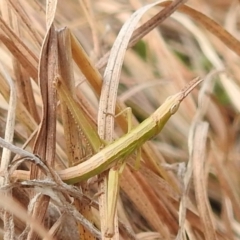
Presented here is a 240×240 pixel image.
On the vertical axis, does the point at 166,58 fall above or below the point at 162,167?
above

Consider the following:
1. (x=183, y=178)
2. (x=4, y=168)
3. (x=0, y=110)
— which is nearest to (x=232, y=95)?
(x=183, y=178)

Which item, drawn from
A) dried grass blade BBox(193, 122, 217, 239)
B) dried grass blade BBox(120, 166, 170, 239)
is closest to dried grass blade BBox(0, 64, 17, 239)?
dried grass blade BBox(120, 166, 170, 239)

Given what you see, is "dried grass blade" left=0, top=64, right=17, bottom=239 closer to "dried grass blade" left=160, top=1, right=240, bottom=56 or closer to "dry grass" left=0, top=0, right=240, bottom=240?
"dry grass" left=0, top=0, right=240, bottom=240

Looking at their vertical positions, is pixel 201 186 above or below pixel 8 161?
below

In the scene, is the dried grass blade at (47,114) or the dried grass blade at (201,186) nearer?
the dried grass blade at (47,114)

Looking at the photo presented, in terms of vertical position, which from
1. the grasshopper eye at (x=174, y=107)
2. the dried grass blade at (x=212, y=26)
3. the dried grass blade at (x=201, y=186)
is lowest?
the dried grass blade at (x=201, y=186)

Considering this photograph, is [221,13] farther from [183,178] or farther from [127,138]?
[127,138]

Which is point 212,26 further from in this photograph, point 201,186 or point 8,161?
point 8,161

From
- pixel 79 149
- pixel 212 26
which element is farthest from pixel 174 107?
pixel 212 26

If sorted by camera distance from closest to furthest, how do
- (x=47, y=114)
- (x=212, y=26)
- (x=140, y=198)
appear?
(x=47, y=114), (x=140, y=198), (x=212, y=26)

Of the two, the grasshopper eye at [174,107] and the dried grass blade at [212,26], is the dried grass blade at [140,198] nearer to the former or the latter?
the grasshopper eye at [174,107]

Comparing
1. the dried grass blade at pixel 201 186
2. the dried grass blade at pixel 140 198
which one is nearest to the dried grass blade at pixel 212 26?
the dried grass blade at pixel 201 186
